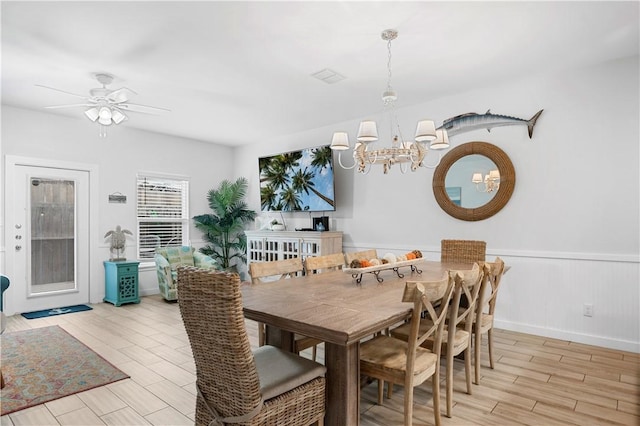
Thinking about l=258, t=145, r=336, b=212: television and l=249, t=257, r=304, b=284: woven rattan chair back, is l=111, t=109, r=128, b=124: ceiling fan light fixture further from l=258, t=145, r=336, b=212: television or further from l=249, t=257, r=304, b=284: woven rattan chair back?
l=258, t=145, r=336, b=212: television

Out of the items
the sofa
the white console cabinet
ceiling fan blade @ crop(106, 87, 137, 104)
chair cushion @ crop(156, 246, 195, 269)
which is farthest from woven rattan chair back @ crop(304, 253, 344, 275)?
chair cushion @ crop(156, 246, 195, 269)

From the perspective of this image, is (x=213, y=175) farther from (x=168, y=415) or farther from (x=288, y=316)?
(x=288, y=316)

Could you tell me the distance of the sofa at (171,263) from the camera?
17.8 feet

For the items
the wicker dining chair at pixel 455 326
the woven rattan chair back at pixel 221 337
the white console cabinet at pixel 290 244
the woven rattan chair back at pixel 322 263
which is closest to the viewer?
the woven rattan chair back at pixel 221 337

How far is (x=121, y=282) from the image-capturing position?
17.3 ft

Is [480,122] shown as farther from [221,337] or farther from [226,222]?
[226,222]

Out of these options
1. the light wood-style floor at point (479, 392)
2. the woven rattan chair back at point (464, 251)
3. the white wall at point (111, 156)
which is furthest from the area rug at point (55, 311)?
the woven rattan chair back at point (464, 251)

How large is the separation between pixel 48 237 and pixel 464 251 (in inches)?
207

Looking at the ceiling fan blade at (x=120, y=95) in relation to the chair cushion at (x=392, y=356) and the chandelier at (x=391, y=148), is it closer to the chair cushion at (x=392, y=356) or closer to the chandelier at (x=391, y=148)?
the chandelier at (x=391, y=148)

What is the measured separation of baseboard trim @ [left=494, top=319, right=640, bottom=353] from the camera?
336cm

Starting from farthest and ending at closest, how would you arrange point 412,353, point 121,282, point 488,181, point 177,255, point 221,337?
1. point 177,255
2. point 121,282
3. point 488,181
4. point 412,353
5. point 221,337

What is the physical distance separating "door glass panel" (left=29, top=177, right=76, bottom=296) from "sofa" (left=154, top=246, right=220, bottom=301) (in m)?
1.13

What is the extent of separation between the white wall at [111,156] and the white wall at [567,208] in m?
3.48

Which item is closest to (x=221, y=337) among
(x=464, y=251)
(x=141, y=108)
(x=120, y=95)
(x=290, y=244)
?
(x=464, y=251)
